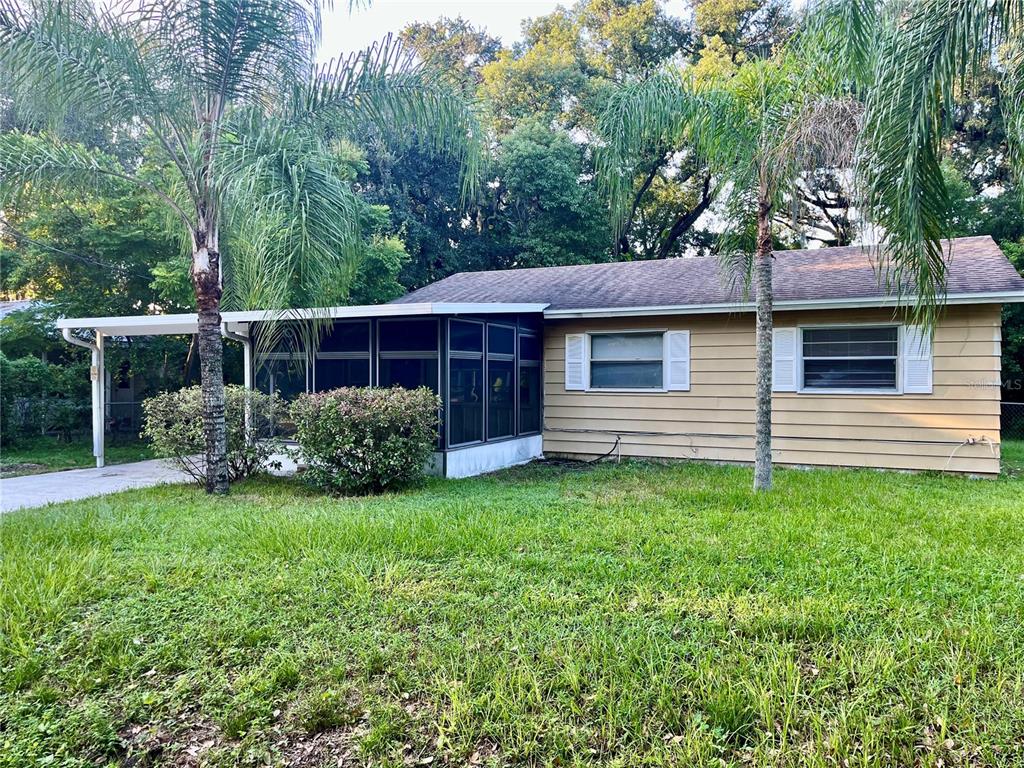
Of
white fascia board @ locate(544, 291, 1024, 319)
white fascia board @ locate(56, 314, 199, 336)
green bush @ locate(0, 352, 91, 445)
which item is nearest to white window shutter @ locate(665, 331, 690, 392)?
white fascia board @ locate(544, 291, 1024, 319)

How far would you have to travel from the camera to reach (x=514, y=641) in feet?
10.1

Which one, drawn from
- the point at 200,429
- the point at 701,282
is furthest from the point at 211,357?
the point at 701,282

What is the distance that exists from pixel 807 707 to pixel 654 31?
21274 mm

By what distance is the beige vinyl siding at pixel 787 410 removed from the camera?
25.3ft

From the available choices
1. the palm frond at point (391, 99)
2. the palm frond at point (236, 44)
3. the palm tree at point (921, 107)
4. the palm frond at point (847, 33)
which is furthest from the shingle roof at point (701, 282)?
the palm frond at point (236, 44)

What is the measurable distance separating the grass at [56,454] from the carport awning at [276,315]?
A: 214 cm

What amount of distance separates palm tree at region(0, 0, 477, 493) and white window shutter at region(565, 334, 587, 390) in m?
3.53

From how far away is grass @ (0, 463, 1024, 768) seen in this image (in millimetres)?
2432

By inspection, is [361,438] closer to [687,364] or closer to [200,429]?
[200,429]

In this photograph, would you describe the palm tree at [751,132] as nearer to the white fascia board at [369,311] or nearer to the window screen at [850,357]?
the white fascia board at [369,311]

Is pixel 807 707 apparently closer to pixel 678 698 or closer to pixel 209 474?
pixel 678 698

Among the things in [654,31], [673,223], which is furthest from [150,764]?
[654,31]

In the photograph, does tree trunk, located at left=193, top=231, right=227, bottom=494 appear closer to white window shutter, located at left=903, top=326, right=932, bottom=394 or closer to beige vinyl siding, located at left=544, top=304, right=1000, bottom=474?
beige vinyl siding, located at left=544, top=304, right=1000, bottom=474

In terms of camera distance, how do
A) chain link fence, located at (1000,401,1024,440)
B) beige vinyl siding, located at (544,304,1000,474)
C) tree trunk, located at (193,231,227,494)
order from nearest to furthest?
tree trunk, located at (193,231,227,494) → beige vinyl siding, located at (544,304,1000,474) → chain link fence, located at (1000,401,1024,440)
